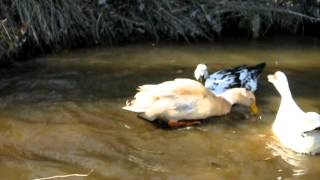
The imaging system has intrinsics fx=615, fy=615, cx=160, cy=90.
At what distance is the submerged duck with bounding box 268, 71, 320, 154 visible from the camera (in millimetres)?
5738

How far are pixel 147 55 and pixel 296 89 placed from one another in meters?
2.35

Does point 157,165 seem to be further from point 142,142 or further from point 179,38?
point 179,38

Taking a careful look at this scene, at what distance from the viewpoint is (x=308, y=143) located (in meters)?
5.77

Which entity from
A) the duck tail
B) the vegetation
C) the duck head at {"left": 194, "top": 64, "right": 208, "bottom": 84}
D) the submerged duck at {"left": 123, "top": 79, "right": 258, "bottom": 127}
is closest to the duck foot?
the submerged duck at {"left": 123, "top": 79, "right": 258, "bottom": 127}

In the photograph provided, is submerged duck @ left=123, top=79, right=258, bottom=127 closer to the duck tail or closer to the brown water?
the brown water

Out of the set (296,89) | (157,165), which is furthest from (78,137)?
(296,89)

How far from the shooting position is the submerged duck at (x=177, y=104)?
6.33 meters

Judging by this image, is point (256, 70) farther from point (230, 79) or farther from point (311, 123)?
point (311, 123)

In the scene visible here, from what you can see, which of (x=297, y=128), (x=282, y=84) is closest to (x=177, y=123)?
(x=282, y=84)

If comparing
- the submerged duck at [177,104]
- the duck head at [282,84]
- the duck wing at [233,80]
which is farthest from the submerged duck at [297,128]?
the duck wing at [233,80]

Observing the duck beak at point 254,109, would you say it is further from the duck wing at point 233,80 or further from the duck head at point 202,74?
the duck head at point 202,74

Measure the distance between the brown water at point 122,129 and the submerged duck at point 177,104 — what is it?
117 mm

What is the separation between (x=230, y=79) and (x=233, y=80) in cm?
4

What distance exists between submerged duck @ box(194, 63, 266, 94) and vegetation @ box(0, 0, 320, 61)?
2.41 m
